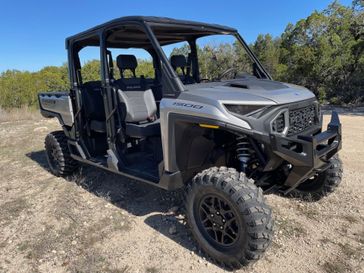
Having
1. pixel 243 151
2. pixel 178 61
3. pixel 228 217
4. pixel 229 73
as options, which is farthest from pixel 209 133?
pixel 178 61

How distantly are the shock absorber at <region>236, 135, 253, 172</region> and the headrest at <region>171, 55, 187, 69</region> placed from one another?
1.62m

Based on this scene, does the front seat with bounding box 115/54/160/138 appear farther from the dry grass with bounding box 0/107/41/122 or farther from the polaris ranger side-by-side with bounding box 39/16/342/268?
the dry grass with bounding box 0/107/41/122

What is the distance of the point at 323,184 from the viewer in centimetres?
390

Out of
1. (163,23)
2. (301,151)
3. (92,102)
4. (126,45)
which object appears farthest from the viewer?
(126,45)

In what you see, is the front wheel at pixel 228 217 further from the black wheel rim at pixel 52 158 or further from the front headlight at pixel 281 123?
the black wheel rim at pixel 52 158

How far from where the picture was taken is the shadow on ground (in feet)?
11.8

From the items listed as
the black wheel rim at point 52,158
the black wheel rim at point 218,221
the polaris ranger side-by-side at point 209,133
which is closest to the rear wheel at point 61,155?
the black wheel rim at point 52,158

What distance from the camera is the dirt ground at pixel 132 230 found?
3.01m

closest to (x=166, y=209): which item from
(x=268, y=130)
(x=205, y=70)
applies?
(x=268, y=130)

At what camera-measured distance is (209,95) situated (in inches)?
117

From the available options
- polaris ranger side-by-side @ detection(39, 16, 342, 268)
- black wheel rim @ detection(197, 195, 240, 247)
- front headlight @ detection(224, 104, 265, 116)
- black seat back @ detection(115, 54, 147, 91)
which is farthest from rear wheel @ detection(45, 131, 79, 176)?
front headlight @ detection(224, 104, 265, 116)

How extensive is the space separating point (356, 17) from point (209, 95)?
54.3ft

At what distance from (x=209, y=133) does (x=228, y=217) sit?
0.81m

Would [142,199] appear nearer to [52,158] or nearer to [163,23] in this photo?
[52,158]
